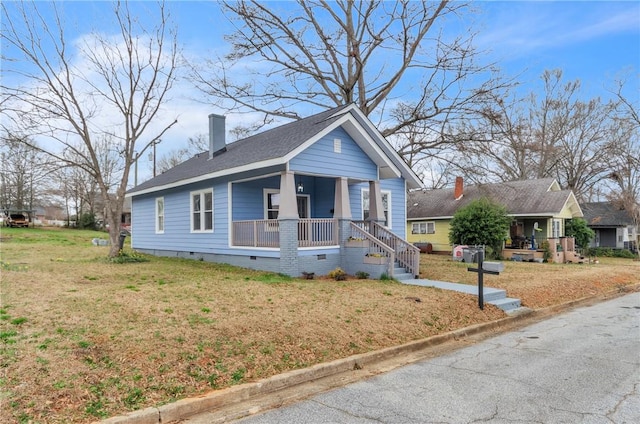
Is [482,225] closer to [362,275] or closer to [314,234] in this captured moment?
[362,275]

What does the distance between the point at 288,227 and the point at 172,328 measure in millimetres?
6107

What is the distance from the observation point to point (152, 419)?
393 cm

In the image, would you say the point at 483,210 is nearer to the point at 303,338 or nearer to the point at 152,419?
the point at 303,338

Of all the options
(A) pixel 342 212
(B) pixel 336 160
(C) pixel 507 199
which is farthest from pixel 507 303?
(C) pixel 507 199

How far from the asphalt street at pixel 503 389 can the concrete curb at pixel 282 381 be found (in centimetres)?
41

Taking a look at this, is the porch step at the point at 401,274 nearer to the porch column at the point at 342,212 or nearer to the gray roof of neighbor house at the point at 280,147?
the porch column at the point at 342,212

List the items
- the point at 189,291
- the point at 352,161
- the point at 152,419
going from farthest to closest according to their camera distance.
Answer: the point at 352,161 → the point at 189,291 → the point at 152,419

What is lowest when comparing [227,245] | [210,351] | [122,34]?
[210,351]

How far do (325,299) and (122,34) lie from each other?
38.6 feet

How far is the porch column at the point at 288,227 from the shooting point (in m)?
11.7

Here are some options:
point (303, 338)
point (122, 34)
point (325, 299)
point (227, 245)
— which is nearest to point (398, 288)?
point (325, 299)

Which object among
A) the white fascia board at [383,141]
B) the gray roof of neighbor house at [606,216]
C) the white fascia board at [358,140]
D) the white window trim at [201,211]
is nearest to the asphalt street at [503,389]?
the white fascia board at [358,140]

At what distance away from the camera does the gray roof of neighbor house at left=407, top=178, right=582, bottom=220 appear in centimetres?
2472

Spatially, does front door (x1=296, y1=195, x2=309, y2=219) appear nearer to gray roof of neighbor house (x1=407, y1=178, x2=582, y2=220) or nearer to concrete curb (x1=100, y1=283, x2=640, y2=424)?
concrete curb (x1=100, y1=283, x2=640, y2=424)
